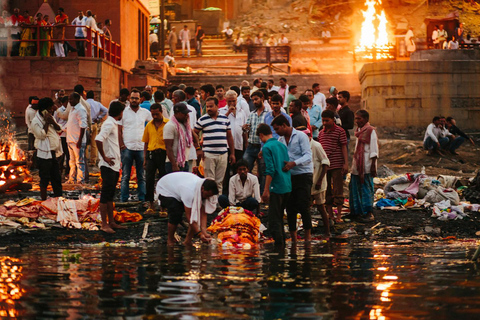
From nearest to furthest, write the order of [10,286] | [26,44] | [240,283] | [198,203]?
[10,286], [240,283], [198,203], [26,44]

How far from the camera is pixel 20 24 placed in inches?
914

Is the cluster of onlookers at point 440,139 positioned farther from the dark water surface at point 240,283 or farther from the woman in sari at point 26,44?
the woman in sari at point 26,44

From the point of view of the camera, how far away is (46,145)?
482 inches

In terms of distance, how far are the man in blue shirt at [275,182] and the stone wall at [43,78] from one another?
1423cm

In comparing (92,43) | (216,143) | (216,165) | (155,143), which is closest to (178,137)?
(155,143)

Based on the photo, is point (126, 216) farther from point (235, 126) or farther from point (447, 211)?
point (447, 211)

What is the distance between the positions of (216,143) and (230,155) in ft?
1.11

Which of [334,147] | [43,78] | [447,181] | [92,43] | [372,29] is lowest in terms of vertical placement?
[447,181]

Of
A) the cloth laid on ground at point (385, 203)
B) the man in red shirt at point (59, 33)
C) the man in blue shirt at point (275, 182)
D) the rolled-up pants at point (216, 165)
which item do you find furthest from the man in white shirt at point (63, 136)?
the man in red shirt at point (59, 33)

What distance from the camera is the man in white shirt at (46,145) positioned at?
12.3m

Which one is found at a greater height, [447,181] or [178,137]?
[178,137]

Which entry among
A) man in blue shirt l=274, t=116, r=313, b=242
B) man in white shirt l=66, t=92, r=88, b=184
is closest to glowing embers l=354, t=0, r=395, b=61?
man in white shirt l=66, t=92, r=88, b=184

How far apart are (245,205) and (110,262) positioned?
11.6 ft

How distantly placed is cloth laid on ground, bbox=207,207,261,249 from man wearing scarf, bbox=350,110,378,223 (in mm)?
2214
